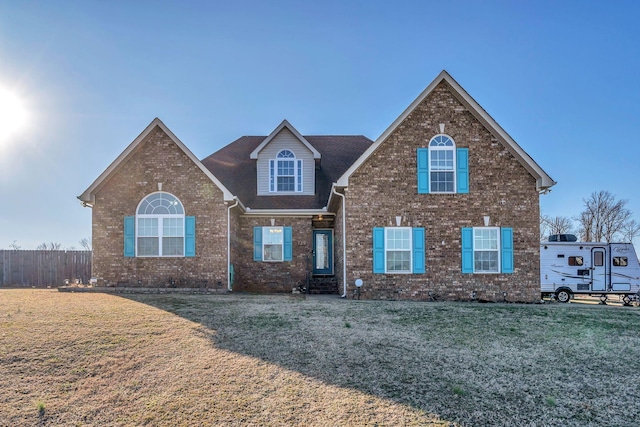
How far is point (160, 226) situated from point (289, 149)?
247 inches

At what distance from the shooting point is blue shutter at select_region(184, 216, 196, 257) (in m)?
15.2

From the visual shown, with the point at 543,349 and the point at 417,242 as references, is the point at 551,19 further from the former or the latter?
the point at 543,349

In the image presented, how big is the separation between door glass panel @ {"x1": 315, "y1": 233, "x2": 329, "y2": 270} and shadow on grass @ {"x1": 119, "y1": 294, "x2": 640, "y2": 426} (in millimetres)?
5790

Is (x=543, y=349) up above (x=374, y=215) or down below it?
below

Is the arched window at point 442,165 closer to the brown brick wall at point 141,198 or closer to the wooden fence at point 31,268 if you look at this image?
the brown brick wall at point 141,198

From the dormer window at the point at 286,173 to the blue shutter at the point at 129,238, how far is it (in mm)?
5852

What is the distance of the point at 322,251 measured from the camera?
18172 mm

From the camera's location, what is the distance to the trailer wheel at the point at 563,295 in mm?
18062

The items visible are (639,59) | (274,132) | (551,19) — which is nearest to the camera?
(551,19)

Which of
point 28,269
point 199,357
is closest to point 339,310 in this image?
point 199,357

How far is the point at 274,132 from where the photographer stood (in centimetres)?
1825

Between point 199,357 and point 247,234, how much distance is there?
10197mm

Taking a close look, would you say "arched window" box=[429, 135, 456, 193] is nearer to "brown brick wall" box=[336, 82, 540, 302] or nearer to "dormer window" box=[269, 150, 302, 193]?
"brown brick wall" box=[336, 82, 540, 302]

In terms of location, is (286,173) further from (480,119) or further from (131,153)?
(480,119)
